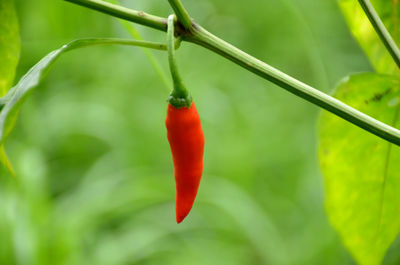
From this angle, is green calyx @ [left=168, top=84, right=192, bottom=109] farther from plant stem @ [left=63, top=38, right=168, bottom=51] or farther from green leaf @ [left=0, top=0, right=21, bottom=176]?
green leaf @ [left=0, top=0, right=21, bottom=176]

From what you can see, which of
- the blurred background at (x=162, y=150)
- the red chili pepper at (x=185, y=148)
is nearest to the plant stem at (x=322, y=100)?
the red chili pepper at (x=185, y=148)

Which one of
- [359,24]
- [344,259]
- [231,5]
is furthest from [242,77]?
[359,24]

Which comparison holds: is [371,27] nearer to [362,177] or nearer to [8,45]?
[362,177]

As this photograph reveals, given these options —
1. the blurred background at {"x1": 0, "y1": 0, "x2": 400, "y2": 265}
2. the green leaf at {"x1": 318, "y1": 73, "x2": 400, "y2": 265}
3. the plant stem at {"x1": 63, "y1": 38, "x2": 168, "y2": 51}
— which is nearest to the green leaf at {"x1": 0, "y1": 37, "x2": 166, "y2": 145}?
the plant stem at {"x1": 63, "y1": 38, "x2": 168, "y2": 51}

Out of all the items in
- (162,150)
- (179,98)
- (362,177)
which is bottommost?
(162,150)

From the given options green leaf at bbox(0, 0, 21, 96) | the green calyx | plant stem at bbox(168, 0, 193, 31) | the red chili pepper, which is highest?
plant stem at bbox(168, 0, 193, 31)

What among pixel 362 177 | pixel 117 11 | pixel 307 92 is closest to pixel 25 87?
pixel 117 11
